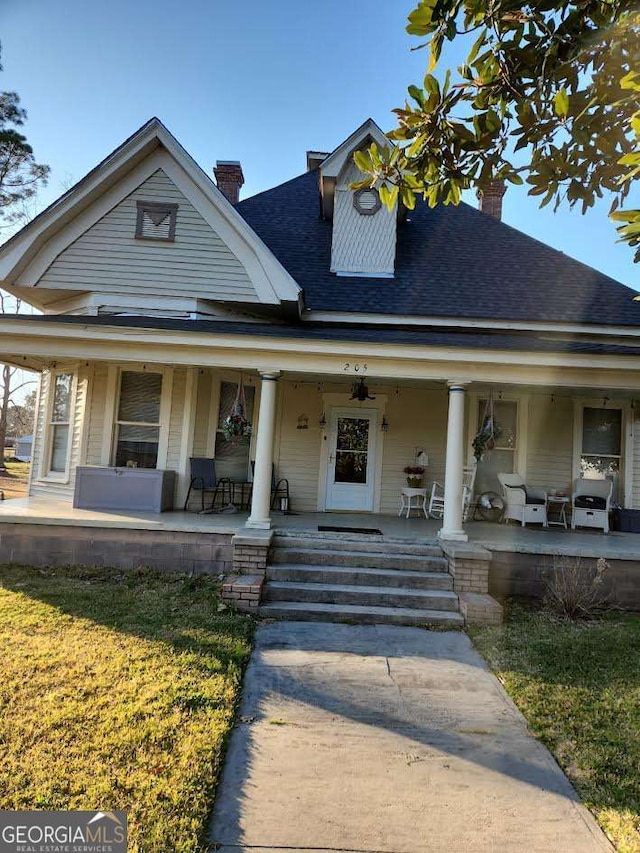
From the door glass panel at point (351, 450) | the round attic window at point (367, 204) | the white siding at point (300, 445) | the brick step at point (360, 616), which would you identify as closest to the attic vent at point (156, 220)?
the white siding at point (300, 445)

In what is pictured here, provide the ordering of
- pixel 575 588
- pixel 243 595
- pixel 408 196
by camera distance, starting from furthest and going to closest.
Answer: pixel 575 588 < pixel 243 595 < pixel 408 196

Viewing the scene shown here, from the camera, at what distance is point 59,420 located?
9070 millimetres

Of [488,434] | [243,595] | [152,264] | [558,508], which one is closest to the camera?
[243,595]

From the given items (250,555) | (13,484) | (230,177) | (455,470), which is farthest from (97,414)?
(13,484)

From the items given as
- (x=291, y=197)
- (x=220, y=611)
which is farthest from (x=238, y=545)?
(x=291, y=197)

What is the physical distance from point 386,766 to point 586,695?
74.4 inches

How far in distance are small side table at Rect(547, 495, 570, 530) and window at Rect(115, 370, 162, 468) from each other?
6.74 meters

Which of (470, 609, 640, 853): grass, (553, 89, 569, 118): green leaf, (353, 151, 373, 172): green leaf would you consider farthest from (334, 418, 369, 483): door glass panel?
(553, 89, 569, 118): green leaf

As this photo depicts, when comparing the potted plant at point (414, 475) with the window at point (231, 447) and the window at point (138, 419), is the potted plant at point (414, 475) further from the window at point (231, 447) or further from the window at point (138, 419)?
the window at point (138, 419)

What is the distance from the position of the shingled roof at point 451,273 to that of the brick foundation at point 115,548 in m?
4.82

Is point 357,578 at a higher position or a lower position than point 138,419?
lower

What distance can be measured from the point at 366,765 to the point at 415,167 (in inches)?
147

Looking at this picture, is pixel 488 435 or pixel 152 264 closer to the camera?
pixel 488 435

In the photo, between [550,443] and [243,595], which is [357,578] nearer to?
[243,595]
